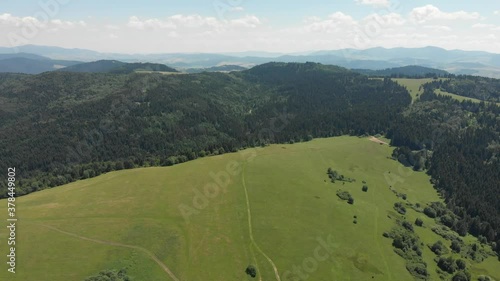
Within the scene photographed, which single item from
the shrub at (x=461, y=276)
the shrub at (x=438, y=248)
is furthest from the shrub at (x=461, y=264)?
the shrub at (x=438, y=248)

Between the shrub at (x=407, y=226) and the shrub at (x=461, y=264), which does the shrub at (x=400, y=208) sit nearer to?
the shrub at (x=407, y=226)

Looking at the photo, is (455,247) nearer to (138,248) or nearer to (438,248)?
(438,248)

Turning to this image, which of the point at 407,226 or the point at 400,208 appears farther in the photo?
the point at 400,208

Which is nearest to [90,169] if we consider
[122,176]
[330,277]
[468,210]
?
[122,176]

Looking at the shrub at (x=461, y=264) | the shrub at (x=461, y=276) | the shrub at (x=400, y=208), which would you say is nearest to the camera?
the shrub at (x=461, y=276)

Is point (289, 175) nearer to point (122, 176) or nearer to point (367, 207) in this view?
point (367, 207)

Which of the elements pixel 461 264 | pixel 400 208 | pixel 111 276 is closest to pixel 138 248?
pixel 111 276

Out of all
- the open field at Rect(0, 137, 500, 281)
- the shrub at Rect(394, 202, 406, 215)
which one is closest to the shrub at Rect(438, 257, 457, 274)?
the open field at Rect(0, 137, 500, 281)

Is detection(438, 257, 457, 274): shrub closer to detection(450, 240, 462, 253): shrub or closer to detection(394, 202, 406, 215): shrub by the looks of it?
detection(450, 240, 462, 253): shrub
